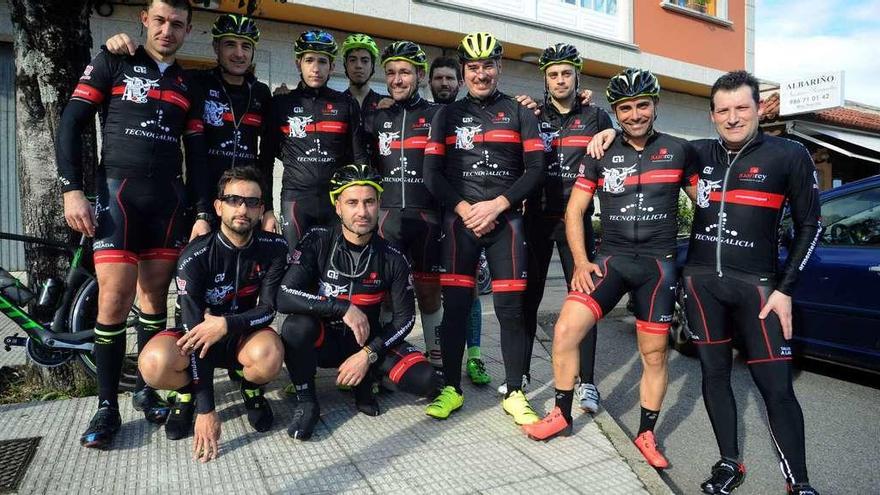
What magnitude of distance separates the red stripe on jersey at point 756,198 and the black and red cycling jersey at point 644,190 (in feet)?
1.18

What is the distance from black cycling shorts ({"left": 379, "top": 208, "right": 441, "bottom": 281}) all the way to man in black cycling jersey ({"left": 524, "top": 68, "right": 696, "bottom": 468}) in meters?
1.23

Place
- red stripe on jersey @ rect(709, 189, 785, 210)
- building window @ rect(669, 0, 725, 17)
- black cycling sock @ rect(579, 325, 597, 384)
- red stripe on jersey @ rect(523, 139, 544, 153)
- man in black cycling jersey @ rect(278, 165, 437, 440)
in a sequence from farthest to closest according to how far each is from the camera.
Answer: building window @ rect(669, 0, 725, 17) < black cycling sock @ rect(579, 325, 597, 384) < red stripe on jersey @ rect(523, 139, 544, 153) < man in black cycling jersey @ rect(278, 165, 437, 440) < red stripe on jersey @ rect(709, 189, 785, 210)

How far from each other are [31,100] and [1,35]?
225 inches

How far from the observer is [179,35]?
11.6 ft

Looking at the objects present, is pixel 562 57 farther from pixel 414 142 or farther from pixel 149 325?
pixel 149 325

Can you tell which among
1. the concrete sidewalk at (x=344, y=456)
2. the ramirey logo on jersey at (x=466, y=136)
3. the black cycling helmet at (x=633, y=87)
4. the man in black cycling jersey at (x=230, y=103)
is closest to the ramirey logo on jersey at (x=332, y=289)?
the man in black cycling jersey at (x=230, y=103)

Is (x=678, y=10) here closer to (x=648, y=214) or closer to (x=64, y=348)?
(x=648, y=214)

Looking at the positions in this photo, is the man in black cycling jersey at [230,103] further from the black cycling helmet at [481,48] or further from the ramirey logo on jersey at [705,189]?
the ramirey logo on jersey at [705,189]

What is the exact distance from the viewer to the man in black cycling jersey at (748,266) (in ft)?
9.52

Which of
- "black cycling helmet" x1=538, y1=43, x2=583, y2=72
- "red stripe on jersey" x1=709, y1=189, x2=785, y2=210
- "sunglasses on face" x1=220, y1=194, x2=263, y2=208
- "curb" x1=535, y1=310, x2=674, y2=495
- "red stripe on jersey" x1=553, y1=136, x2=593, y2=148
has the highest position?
"black cycling helmet" x1=538, y1=43, x2=583, y2=72

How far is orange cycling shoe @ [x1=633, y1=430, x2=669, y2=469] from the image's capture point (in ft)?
10.8

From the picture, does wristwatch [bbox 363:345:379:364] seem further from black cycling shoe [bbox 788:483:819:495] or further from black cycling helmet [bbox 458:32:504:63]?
black cycling shoe [bbox 788:483:819:495]

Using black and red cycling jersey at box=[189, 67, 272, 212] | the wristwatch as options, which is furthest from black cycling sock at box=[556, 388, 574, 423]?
black and red cycling jersey at box=[189, 67, 272, 212]

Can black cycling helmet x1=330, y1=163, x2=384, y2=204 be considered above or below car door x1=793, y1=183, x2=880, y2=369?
above
